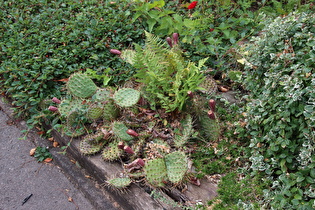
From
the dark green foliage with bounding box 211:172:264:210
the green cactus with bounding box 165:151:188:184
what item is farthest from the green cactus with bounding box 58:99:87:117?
the dark green foliage with bounding box 211:172:264:210

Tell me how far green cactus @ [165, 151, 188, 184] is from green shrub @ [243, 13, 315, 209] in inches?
21.3

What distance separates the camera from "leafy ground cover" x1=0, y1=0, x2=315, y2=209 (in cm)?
220

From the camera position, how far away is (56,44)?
4.10 metres

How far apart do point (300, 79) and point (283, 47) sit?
0.39 m

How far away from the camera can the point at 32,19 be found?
4645mm

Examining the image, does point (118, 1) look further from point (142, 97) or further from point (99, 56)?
point (142, 97)

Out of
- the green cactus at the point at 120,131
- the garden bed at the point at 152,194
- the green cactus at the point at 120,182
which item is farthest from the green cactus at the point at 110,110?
the green cactus at the point at 120,182

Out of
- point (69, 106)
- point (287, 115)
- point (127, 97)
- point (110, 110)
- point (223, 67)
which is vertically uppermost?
point (287, 115)

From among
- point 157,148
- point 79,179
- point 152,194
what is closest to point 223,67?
point 157,148

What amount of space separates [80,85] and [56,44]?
1172 millimetres

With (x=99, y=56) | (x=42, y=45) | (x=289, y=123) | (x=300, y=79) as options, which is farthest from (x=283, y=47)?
(x=42, y=45)

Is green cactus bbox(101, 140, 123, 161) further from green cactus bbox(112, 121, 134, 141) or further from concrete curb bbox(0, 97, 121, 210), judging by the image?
concrete curb bbox(0, 97, 121, 210)

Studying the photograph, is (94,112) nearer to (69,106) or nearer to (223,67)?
(69,106)

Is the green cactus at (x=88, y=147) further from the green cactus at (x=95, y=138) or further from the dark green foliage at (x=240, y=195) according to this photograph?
the dark green foliage at (x=240, y=195)
